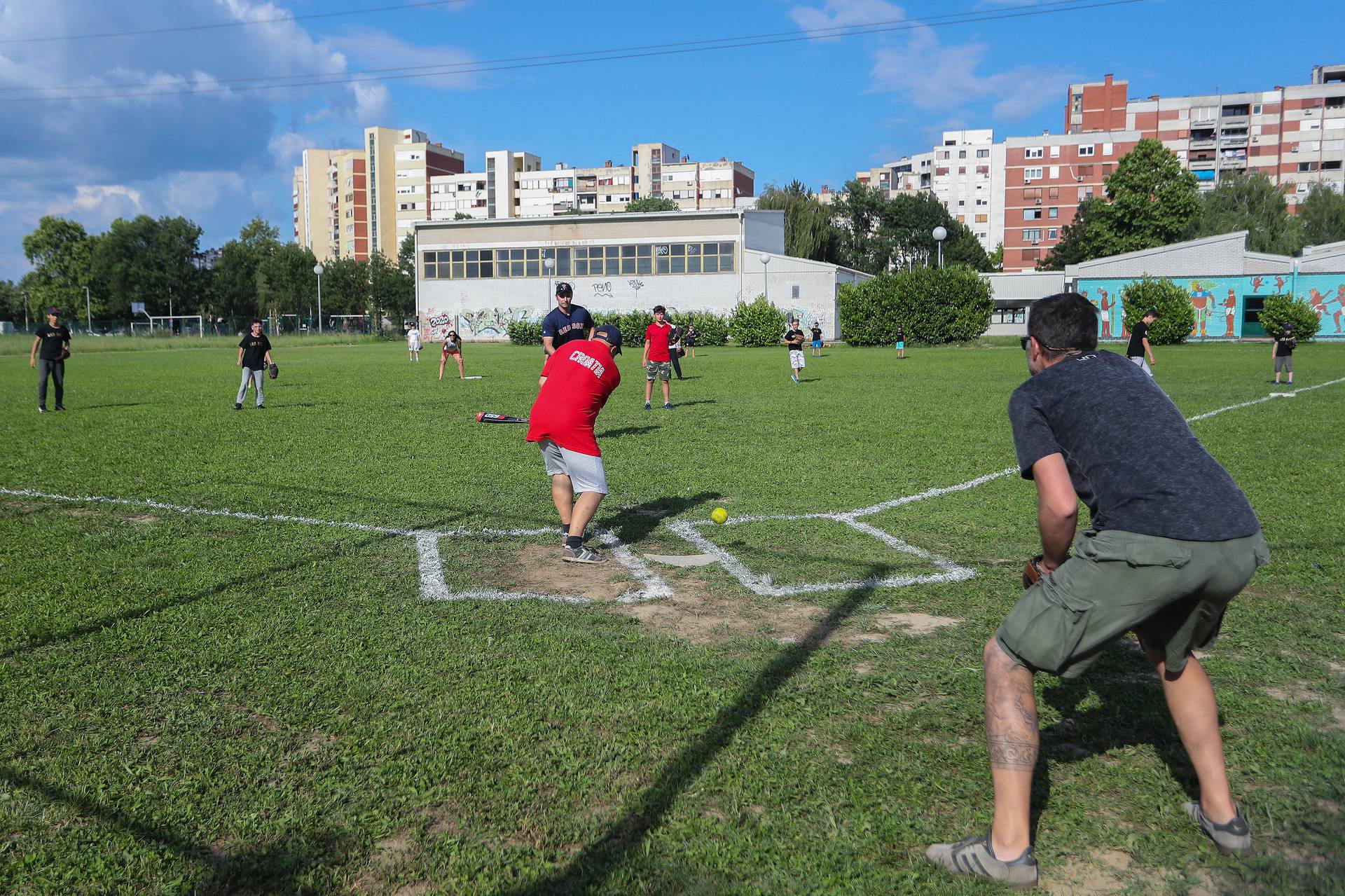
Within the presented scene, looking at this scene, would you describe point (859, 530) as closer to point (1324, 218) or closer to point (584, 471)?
point (584, 471)

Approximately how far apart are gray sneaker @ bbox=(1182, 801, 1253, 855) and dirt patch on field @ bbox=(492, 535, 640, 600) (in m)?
3.55

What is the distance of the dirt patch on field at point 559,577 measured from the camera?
6008mm

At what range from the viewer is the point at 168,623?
524cm

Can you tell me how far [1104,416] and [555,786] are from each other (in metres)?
2.25

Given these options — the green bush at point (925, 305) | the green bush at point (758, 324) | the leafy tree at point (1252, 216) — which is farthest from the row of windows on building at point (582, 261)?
the leafy tree at point (1252, 216)

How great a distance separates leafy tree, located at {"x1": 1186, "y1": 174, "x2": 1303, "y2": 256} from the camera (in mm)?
66188

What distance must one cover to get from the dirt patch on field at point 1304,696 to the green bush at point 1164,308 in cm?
4504

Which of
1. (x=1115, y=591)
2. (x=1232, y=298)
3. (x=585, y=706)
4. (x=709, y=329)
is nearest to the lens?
(x=1115, y=591)

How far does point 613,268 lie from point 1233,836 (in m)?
61.1

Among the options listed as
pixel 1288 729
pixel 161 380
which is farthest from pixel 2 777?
pixel 161 380

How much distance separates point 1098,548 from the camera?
279cm

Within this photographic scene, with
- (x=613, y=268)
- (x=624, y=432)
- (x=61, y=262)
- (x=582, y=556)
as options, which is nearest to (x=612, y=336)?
(x=582, y=556)

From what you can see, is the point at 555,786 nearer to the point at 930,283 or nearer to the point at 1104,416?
the point at 1104,416

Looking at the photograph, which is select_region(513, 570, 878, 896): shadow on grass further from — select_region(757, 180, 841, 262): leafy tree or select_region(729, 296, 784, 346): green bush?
select_region(757, 180, 841, 262): leafy tree
